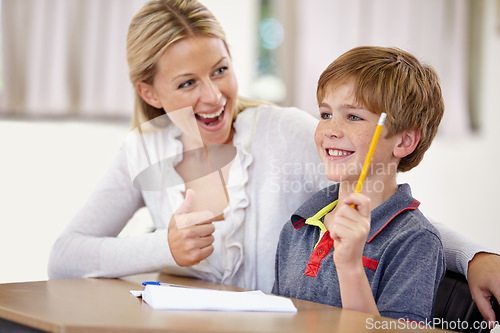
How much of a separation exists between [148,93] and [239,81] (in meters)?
1.99

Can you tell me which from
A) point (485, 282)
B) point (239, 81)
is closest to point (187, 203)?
point (485, 282)

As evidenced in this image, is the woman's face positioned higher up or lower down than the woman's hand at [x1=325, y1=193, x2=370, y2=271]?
higher up

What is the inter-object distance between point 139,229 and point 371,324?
2.51 metres

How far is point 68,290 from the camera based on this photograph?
1.09m

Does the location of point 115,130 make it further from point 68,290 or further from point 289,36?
point 68,290

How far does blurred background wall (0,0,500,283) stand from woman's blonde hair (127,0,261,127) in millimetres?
709

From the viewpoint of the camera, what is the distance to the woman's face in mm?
1535

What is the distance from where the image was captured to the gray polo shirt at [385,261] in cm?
100

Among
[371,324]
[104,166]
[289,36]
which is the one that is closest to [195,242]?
[371,324]

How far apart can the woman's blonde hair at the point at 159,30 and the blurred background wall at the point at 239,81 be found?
0.71 m

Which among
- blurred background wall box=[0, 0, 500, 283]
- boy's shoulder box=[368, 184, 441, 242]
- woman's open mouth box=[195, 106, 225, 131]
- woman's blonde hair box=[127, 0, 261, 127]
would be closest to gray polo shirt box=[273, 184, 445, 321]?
boy's shoulder box=[368, 184, 441, 242]

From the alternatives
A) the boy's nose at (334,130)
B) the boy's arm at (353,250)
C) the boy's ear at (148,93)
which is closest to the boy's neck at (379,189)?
the boy's nose at (334,130)

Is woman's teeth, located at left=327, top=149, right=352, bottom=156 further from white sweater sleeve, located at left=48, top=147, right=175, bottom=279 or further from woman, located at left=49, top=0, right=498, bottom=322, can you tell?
white sweater sleeve, located at left=48, top=147, right=175, bottom=279

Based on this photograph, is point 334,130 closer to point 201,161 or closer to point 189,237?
point 189,237
